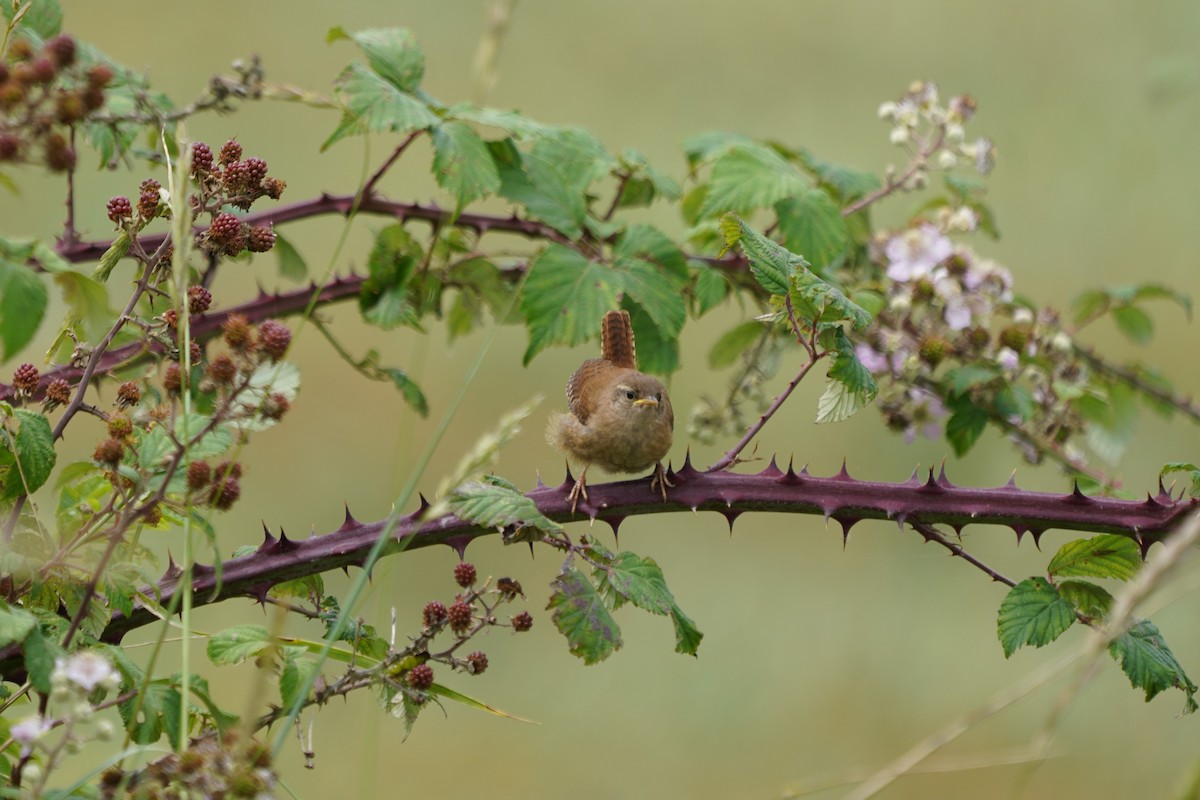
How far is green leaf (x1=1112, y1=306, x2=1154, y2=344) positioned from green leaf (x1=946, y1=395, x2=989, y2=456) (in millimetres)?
558

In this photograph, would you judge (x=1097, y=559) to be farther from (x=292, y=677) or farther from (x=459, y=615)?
(x=292, y=677)

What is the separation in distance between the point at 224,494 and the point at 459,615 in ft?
0.98

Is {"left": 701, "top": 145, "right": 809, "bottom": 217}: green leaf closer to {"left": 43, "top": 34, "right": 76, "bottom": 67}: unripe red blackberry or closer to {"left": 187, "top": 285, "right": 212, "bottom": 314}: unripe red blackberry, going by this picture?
{"left": 187, "top": 285, "right": 212, "bottom": 314}: unripe red blackberry

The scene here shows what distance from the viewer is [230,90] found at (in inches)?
51.4

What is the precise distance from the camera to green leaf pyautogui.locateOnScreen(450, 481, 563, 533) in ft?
4.15

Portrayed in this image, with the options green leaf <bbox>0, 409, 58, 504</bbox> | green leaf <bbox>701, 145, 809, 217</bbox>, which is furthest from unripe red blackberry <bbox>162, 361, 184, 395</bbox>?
green leaf <bbox>701, 145, 809, 217</bbox>

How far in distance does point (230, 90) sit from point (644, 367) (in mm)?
871

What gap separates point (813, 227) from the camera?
6.28 feet

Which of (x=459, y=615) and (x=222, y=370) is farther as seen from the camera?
(x=459, y=615)

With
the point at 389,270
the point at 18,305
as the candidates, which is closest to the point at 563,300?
the point at 389,270

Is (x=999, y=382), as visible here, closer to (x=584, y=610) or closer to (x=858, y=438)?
(x=584, y=610)

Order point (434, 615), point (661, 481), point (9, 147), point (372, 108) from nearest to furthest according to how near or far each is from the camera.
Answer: point (9, 147)
point (434, 615)
point (661, 481)
point (372, 108)

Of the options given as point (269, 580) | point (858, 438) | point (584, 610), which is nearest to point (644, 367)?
point (584, 610)

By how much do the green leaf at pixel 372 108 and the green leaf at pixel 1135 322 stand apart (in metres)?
1.49
